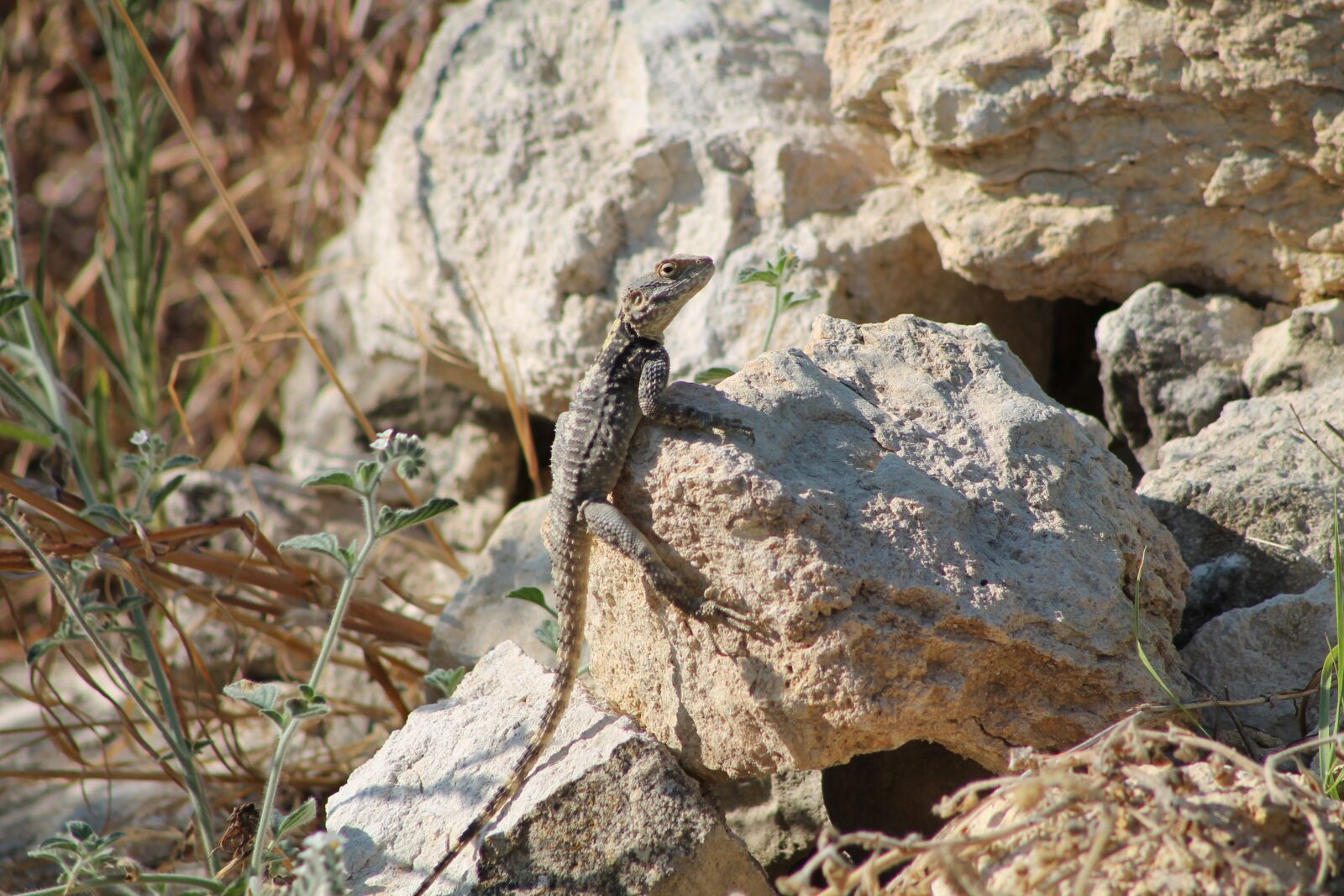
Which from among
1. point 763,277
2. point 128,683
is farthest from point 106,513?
→ point 763,277

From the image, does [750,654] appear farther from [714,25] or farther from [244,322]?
[244,322]

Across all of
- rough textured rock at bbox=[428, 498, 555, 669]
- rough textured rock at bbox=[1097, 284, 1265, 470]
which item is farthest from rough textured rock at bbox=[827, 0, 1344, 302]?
rough textured rock at bbox=[428, 498, 555, 669]

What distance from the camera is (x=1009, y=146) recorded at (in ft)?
12.3

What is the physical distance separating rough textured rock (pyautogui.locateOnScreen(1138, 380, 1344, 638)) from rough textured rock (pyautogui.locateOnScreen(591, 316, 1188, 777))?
1.00 feet

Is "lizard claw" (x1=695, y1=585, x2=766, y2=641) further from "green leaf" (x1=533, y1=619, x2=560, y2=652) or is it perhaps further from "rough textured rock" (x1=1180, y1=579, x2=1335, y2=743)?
"rough textured rock" (x1=1180, y1=579, x2=1335, y2=743)

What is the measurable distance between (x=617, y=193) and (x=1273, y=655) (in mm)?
2933

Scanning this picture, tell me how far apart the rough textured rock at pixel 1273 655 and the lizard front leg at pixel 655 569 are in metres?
1.28

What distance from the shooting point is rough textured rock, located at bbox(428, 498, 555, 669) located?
144 inches

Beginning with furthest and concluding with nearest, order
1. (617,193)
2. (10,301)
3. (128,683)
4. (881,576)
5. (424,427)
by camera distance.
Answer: (424,427) → (617,193) → (10,301) → (128,683) → (881,576)

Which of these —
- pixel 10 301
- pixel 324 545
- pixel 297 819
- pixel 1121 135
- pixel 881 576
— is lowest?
pixel 297 819

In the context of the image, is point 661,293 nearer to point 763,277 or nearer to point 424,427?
point 763,277

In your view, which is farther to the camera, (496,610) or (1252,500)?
(496,610)

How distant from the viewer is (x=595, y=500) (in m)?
2.78

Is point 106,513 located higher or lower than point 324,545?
lower
